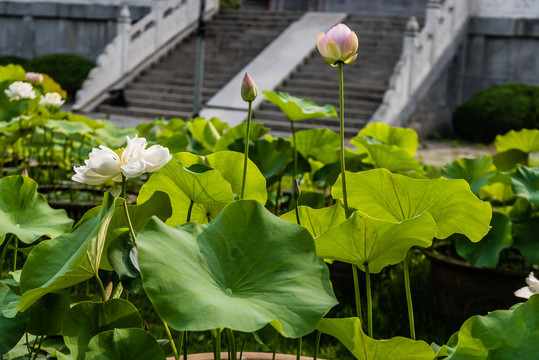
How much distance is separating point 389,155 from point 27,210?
3.99 ft

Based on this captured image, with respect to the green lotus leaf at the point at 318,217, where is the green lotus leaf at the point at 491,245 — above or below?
below

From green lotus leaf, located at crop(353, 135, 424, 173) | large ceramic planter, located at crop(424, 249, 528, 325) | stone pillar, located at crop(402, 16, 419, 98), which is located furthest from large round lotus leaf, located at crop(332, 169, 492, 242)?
stone pillar, located at crop(402, 16, 419, 98)

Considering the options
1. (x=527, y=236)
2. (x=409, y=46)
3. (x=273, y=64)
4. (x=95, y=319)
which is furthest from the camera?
(x=273, y=64)

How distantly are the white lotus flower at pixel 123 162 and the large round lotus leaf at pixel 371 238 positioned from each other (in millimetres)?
261

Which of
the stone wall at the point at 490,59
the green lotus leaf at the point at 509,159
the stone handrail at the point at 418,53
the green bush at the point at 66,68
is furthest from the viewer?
the green bush at the point at 66,68

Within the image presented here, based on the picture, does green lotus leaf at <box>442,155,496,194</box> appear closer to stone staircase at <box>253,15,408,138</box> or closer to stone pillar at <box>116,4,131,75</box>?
stone staircase at <box>253,15,408,138</box>

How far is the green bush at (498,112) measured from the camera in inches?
404

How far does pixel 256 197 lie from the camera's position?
131 cm

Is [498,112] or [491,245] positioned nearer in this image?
[491,245]

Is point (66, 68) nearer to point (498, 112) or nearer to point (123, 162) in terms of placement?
point (498, 112)

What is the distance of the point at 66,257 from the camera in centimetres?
98

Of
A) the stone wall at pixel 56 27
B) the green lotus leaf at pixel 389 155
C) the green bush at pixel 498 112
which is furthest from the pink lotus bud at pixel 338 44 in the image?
the stone wall at pixel 56 27

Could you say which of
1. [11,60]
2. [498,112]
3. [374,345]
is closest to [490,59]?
[498,112]

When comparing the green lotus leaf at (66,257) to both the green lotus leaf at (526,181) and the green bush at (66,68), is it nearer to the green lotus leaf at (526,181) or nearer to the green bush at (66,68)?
the green lotus leaf at (526,181)
